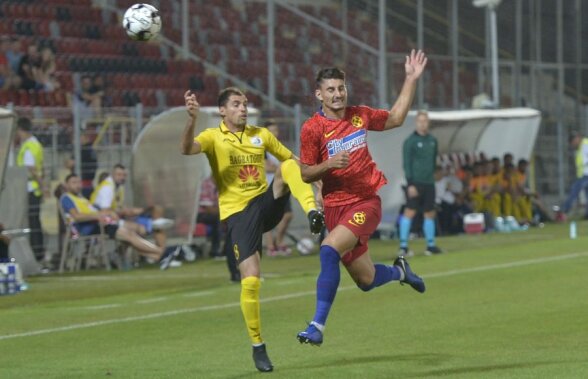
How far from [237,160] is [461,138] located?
20.1 meters

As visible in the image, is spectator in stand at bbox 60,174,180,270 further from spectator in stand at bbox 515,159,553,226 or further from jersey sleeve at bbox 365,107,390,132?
jersey sleeve at bbox 365,107,390,132

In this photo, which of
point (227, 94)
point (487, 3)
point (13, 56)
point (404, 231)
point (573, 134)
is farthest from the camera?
point (573, 134)

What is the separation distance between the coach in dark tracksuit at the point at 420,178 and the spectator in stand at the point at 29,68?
27.0ft

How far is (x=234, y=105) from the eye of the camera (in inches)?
449

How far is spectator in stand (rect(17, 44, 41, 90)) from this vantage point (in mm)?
27250

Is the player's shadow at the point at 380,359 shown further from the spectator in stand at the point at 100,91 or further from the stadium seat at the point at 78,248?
the spectator in stand at the point at 100,91

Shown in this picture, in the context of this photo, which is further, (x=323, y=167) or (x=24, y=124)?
(x=24, y=124)

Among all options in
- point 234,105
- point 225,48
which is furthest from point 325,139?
point 225,48

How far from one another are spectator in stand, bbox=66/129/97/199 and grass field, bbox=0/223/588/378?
2.53 m

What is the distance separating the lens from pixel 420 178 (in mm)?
22750

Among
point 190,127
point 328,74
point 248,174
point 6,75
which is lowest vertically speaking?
point 248,174

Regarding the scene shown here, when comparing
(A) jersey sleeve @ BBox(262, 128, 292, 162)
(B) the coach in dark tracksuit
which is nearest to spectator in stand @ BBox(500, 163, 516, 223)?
(B) the coach in dark tracksuit

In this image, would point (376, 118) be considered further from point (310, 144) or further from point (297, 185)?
point (297, 185)

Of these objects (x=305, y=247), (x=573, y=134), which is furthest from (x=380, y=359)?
(x=573, y=134)
